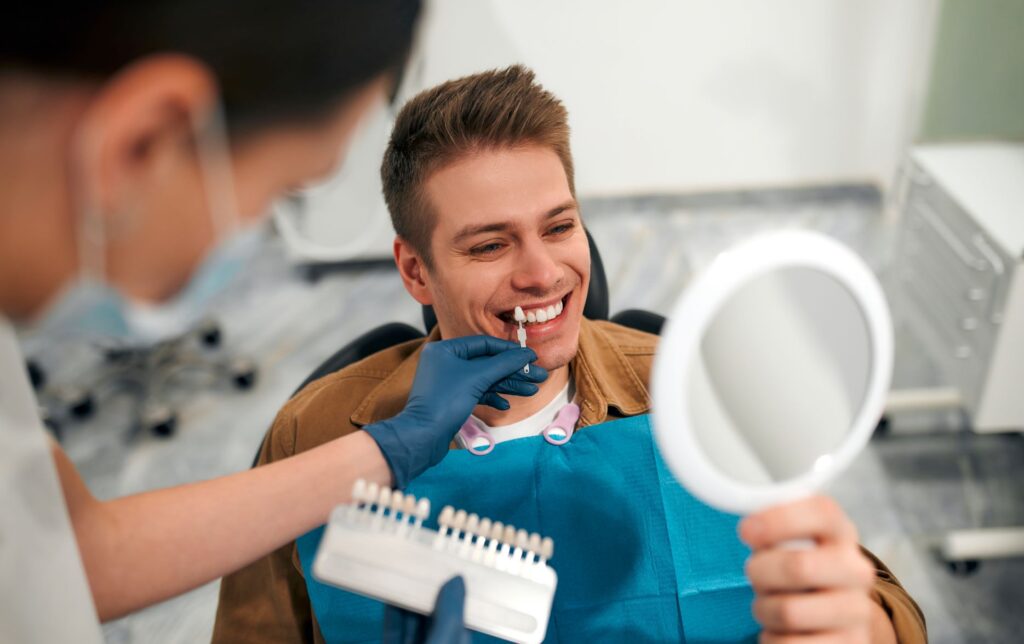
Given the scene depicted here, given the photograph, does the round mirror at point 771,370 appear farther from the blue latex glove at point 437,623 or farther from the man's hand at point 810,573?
the blue latex glove at point 437,623

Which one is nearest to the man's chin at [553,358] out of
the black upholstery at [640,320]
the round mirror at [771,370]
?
the black upholstery at [640,320]

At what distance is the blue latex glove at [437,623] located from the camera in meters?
0.83

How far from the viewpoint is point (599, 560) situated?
1.14 m

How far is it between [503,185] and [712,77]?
0.71m

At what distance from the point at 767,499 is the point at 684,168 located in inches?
45.4

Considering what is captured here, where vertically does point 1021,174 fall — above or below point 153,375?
above

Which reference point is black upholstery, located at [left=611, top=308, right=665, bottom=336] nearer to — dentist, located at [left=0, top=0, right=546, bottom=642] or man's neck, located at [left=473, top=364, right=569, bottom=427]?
man's neck, located at [left=473, top=364, right=569, bottom=427]

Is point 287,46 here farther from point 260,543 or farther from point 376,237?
point 376,237

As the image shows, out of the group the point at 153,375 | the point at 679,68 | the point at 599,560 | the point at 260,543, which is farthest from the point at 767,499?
the point at 153,375

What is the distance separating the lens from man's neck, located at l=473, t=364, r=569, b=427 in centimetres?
126

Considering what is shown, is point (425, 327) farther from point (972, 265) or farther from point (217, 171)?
point (972, 265)

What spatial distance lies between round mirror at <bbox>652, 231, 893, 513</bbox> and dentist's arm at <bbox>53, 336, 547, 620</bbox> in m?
0.40

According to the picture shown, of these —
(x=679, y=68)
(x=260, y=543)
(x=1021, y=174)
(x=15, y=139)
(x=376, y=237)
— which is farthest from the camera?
(x=1021, y=174)

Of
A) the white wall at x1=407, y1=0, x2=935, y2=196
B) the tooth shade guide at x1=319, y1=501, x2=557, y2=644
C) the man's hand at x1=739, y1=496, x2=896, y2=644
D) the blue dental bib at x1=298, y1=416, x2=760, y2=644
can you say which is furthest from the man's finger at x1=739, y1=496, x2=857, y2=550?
the white wall at x1=407, y1=0, x2=935, y2=196
